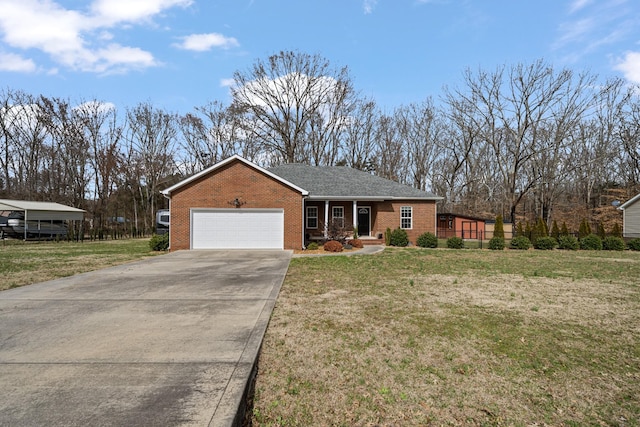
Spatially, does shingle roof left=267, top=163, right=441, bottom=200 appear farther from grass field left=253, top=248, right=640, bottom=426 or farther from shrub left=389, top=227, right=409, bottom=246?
grass field left=253, top=248, right=640, bottom=426

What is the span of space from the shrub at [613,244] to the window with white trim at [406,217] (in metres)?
10.9

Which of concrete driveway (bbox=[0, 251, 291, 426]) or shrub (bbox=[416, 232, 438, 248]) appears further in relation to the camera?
shrub (bbox=[416, 232, 438, 248])

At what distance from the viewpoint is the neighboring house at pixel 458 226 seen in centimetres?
2916

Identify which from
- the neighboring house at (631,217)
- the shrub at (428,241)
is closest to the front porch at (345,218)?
the shrub at (428,241)

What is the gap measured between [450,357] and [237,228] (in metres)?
15.1

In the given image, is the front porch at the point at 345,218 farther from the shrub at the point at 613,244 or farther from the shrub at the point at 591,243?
the shrub at the point at 613,244

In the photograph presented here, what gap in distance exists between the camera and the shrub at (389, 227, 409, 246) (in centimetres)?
2048

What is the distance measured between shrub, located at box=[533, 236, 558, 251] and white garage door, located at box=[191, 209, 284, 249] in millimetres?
14537

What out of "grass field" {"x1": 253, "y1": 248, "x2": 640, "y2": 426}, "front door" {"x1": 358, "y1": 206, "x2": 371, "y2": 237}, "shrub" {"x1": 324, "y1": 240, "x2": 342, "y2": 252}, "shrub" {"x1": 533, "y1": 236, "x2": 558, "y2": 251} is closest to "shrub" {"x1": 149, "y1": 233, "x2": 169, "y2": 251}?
"shrub" {"x1": 324, "y1": 240, "x2": 342, "y2": 252}

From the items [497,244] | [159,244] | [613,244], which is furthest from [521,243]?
[159,244]

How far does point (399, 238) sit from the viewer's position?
20516 millimetres

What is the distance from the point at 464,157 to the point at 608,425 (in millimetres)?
37820

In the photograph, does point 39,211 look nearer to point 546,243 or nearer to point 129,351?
point 129,351

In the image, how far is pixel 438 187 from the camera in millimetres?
42094
